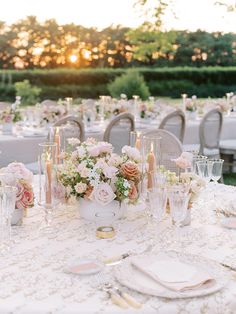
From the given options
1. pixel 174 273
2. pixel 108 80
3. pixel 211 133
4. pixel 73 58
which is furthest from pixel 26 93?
pixel 174 273

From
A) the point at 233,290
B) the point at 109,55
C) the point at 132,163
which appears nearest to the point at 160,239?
the point at 132,163

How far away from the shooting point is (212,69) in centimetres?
2008

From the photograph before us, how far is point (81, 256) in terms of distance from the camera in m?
1.99

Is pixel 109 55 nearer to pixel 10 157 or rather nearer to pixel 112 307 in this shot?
pixel 10 157

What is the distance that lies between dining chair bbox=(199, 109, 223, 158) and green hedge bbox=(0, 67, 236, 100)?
39.7 feet

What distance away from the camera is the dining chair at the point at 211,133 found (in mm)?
6215

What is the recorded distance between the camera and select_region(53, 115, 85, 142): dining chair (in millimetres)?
4843

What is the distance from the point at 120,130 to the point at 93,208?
3.19 metres

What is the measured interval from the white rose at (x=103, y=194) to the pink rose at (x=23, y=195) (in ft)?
0.81

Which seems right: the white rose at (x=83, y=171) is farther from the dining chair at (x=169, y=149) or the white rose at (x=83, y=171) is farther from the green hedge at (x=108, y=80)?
the green hedge at (x=108, y=80)

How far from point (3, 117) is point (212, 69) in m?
15.4

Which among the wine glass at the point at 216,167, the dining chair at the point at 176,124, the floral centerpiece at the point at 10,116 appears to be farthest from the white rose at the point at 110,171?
the dining chair at the point at 176,124

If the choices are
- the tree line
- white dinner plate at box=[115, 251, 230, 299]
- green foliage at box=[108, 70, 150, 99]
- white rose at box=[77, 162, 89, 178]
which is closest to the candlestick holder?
white rose at box=[77, 162, 89, 178]

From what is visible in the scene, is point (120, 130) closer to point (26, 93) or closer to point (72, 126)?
point (72, 126)
